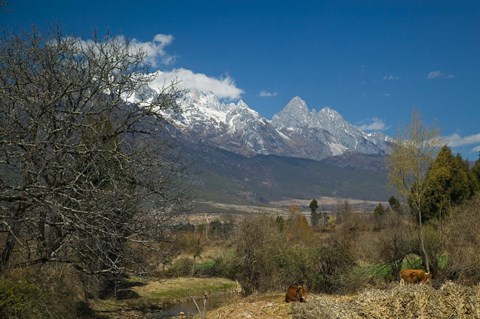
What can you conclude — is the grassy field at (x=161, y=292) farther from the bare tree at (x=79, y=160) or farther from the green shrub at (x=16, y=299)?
the green shrub at (x=16, y=299)

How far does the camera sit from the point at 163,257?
1442 cm

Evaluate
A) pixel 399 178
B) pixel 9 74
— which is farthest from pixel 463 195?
pixel 9 74

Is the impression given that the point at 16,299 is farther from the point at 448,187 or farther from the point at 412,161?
Result: the point at 448,187

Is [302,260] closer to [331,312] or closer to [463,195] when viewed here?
[331,312]

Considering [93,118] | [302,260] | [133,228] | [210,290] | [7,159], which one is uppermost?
[93,118]

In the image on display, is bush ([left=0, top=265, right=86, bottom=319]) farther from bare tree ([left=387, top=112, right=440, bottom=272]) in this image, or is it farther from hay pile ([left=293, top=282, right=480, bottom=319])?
bare tree ([left=387, top=112, right=440, bottom=272])

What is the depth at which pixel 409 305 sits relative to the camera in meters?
9.86

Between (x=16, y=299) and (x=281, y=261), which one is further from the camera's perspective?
(x=281, y=261)

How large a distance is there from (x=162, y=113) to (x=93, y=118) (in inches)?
113

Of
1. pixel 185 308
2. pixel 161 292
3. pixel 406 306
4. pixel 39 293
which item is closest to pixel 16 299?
pixel 39 293

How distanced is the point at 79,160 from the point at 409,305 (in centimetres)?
929

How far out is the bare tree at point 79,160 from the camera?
35.4 ft

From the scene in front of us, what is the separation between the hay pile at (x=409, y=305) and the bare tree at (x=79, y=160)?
18.4 ft

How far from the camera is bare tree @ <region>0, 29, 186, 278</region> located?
10797 millimetres
